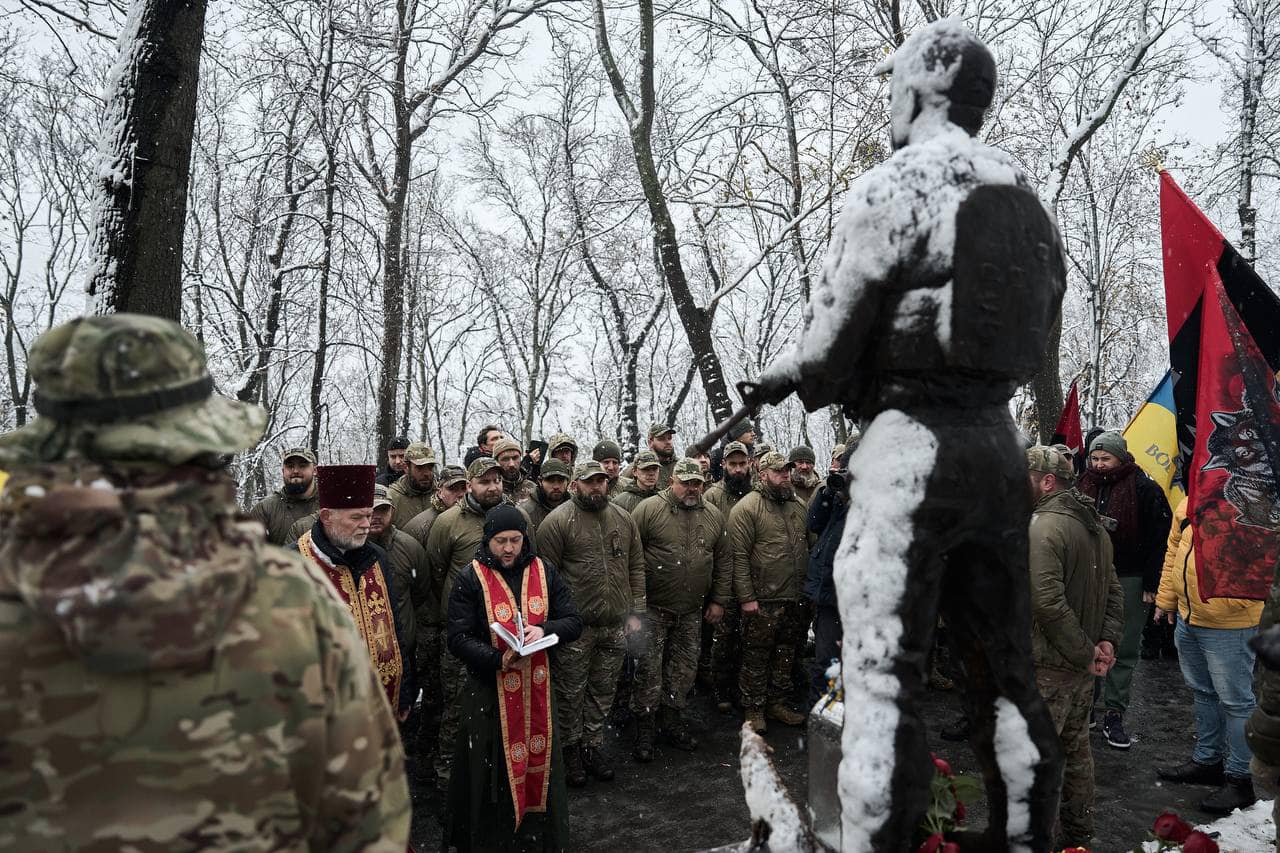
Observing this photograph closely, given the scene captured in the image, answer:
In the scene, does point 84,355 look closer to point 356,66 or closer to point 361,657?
point 361,657

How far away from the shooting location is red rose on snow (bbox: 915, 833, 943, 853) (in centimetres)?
284

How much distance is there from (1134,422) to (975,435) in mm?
6512

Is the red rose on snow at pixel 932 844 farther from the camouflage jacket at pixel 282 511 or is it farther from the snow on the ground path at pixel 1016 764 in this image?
the camouflage jacket at pixel 282 511

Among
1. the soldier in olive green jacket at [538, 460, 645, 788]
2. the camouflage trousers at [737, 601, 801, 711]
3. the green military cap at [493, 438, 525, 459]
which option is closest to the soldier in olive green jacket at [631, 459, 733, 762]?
the camouflage trousers at [737, 601, 801, 711]

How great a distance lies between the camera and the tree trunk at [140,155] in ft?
15.6

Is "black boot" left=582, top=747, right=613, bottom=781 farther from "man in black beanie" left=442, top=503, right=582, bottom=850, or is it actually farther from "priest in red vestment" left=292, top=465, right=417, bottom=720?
"priest in red vestment" left=292, top=465, right=417, bottom=720

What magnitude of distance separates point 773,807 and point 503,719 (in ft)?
6.70

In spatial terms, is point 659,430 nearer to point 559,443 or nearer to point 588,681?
point 559,443

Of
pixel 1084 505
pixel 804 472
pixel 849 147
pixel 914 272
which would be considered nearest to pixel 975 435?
pixel 914 272

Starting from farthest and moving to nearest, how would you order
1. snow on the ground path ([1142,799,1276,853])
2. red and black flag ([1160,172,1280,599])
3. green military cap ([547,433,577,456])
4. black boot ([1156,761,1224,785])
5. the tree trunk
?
green military cap ([547,433,577,456]) → black boot ([1156,761,1224,785]) → the tree trunk → snow on the ground path ([1142,799,1276,853]) → red and black flag ([1160,172,1280,599])

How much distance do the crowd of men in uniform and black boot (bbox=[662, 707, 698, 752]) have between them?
2cm

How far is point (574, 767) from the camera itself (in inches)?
244

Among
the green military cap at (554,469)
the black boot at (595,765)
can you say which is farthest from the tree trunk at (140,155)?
the black boot at (595,765)

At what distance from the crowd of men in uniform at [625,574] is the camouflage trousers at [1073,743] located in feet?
6.33
